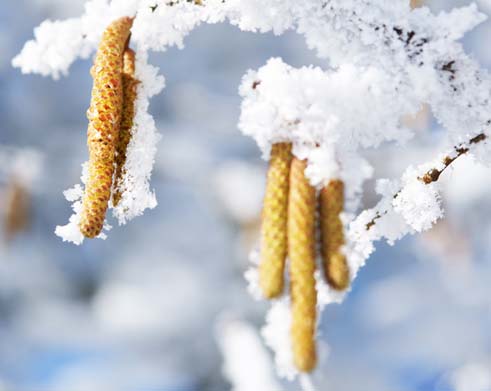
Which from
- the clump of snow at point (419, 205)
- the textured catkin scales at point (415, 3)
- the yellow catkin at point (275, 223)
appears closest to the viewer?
the yellow catkin at point (275, 223)

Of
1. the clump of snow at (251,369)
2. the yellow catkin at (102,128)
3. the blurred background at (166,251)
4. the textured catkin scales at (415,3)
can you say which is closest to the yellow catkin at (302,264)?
the yellow catkin at (102,128)

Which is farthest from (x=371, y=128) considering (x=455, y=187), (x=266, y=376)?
(x=455, y=187)

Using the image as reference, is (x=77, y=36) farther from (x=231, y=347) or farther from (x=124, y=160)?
(x=231, y=347)

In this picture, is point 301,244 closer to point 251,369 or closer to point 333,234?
point 333,234

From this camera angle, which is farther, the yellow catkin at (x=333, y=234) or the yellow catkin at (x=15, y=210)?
the yellow catkin at (x=15, y=210)

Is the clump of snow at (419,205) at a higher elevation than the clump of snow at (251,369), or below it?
below

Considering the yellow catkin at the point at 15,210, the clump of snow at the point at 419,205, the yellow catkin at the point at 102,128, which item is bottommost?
the clump of snow at the point at 419,205

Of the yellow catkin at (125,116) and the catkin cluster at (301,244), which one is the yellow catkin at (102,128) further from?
the catkin cluster at (301,244)

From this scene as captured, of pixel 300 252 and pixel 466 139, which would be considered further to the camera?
pixel 466 139
